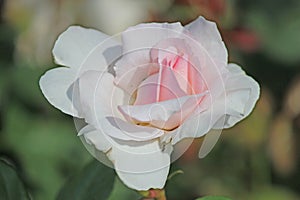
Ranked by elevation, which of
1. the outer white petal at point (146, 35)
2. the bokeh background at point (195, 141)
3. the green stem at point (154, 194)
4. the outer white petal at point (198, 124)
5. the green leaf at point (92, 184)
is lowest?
the bokeh background at point (195, 141)

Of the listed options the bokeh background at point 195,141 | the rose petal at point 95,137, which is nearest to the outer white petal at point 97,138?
the rose petal at point 95,137

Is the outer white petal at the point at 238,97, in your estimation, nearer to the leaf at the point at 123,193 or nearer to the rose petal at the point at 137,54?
the rose petal at the point at 137,54

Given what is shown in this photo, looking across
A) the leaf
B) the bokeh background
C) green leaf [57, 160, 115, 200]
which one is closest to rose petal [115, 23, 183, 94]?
green leaf [57, 160, 115, 200]

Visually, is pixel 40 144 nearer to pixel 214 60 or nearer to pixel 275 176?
pixel 275 176

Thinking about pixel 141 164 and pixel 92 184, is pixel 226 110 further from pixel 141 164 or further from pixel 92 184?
pixel 92 184

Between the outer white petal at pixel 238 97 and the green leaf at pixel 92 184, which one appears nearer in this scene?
the outer white petal at pixel 238 97

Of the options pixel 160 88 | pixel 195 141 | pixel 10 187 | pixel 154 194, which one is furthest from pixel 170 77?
pixel 195 141

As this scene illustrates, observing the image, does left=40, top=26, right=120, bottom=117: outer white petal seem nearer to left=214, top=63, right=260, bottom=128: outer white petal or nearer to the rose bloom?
the rose bloom

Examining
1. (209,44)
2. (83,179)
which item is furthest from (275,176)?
(209,44)
